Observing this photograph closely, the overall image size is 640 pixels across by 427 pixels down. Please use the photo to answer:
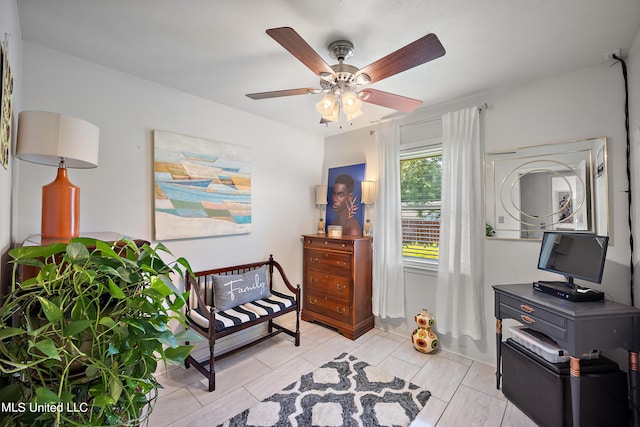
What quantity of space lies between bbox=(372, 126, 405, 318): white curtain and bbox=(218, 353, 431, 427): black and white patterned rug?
0.84 m

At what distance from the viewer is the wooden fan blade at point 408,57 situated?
1257 mm

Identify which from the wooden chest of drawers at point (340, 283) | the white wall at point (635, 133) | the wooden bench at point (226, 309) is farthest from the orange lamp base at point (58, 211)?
the white wall at point (635, 133)

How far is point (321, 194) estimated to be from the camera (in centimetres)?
363

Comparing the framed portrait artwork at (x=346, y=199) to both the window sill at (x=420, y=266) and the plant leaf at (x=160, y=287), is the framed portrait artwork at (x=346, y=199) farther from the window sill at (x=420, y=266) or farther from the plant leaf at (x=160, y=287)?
the plant leaf at (x=160, y=287)

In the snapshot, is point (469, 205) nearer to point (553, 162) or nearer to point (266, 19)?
point (553, 162)

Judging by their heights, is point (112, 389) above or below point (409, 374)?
above

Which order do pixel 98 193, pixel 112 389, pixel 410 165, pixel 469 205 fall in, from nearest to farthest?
pixel 112 389 < pixel 98 193 < pixel 469 205 < pixel 410 165

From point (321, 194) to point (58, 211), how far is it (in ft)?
8.73

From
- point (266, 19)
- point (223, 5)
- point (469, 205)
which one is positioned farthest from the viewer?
point (469, 205)

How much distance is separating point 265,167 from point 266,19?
178cm

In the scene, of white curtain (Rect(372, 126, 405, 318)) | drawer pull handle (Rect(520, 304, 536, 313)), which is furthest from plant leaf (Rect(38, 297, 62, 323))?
white curtain (Rect(372, 126, 405, 318))

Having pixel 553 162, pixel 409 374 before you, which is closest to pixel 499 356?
pixel 409 374

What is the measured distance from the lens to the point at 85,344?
59cm

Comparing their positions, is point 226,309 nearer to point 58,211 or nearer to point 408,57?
point 58,211
